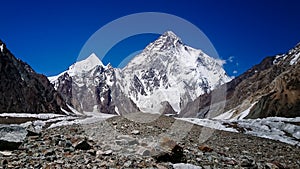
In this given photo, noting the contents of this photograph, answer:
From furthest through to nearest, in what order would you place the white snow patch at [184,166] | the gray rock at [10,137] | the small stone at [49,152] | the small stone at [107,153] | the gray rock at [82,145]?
the gray rock at [82,145], the gray rock at [10,137], the small stone at [107,153], the small stone at [49,152], the white snow patch at [184,166]

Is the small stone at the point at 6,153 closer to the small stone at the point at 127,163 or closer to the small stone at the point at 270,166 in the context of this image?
the small stone at the point at 127,163

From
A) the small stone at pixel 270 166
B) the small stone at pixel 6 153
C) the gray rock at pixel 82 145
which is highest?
the gray rock at pixel 82 145

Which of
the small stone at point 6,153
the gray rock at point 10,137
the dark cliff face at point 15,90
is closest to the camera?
the small stone at point 6,153

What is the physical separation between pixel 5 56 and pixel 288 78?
144 meters

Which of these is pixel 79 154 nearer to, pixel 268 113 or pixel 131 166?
pixel 131 166

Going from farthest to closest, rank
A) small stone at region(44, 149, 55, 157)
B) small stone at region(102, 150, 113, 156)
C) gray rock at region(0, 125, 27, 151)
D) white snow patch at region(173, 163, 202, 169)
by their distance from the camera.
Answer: gray rock at region(0, 125, 27, 151) → small stone at region(102, 150, 113, 156) → small stone at region(44, 149, 55, 157) → white snow patch at region(173, 163, 202, 169)

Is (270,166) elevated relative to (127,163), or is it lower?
lower

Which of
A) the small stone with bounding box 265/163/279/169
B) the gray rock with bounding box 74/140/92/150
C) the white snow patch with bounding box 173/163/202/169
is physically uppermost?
the gray rock with bounding box 74/140/92/150

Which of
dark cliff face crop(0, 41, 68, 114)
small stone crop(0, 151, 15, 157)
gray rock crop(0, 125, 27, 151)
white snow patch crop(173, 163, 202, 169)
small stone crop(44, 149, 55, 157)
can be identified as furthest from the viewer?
dark cliff face crop(0, 41, 68, 114)

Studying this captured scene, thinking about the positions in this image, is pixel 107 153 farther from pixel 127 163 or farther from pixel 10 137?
pixel 10 137

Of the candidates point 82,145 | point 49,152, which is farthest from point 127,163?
point 49,152

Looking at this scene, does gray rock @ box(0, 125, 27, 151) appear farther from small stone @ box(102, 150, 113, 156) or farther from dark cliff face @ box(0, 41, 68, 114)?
dark cliff face @ box(0, 41, 68, 114)

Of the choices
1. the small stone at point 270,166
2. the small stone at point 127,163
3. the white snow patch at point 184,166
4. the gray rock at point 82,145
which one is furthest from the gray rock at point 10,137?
the small stone at point 270,166

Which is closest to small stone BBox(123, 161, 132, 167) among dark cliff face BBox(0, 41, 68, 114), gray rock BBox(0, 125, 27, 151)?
gray rock BBox(0, 125, 27, 151)
